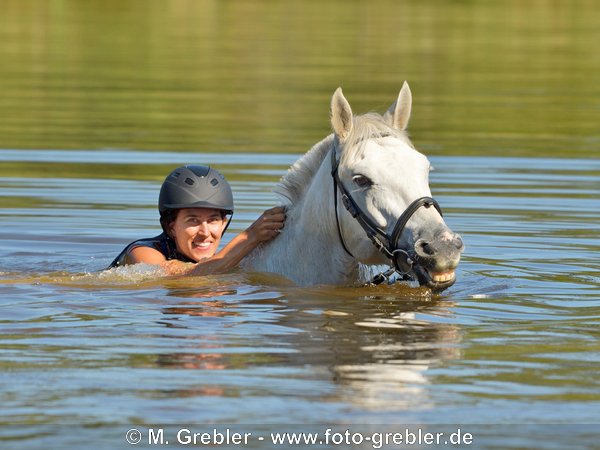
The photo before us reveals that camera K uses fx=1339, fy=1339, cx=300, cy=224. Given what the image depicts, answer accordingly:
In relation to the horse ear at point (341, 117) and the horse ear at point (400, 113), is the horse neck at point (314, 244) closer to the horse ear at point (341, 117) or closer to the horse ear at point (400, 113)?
the horse ear at point (341, 117)

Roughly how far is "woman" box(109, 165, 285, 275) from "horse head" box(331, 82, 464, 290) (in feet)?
3.73

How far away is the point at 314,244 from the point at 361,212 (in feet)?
2.42

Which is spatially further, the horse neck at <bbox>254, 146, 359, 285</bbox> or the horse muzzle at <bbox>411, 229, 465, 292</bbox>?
the horse neck at <bbox>254, 146, 359, 285</bbox>

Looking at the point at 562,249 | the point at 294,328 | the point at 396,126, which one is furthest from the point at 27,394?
the point at 562,249

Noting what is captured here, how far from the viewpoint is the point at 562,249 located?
12.1 metres

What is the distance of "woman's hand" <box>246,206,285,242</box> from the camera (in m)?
9.56

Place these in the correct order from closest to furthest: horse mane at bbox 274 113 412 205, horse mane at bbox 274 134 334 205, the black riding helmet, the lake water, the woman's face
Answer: the lake water
horse mane at bbox 274 113 412 205
horse mane at bbox 274 134 334 205
the black riding helmet
the woman's face

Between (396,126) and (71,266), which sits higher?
(396,126)

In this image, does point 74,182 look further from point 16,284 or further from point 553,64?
point 553,64

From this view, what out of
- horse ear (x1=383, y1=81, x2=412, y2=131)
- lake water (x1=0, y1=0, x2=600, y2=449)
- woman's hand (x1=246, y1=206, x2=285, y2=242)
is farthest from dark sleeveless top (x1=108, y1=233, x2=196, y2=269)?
horse ear (x1=383, y1=81, x2=412, y2=131)

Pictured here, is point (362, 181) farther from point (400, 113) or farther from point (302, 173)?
point (302, 173)

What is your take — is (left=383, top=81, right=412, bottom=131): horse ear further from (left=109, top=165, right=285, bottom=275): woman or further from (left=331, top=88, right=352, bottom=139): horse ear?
(left=109, top=165, right=285, bottom=275): woman

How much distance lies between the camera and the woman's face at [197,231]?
10141 mm

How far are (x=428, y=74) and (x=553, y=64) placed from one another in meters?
3.98
